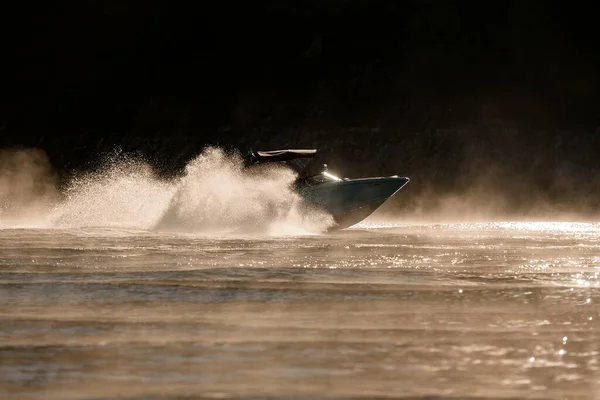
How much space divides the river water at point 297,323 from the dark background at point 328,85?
102 ft

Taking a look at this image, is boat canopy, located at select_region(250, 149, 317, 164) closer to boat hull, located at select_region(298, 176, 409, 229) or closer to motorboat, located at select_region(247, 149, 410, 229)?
motorboat, located at select_region(247, 149, 410, 229)

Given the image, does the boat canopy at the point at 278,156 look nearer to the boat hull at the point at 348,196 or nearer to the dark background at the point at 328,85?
the boat hull at the point at 348,196

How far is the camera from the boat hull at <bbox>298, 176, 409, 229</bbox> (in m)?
27.0

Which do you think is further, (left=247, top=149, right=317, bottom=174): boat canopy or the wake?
(left=247, top=149, right=317, bottom=174): boat canopy

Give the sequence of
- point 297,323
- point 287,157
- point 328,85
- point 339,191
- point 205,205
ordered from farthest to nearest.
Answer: point 328,85
point 205,205
point 287,157
point 339,191
point 297,323

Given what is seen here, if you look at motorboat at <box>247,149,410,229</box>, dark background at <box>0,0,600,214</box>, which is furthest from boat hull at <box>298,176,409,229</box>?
dark background at <box>0,0,600,214</box>

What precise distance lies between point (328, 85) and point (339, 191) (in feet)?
134

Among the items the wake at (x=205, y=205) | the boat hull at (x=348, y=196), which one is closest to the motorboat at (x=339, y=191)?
the boat hull at (x=348, y=196)

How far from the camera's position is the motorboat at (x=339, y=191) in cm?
2702

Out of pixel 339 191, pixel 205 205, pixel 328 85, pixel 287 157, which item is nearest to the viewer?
pixel 339 191

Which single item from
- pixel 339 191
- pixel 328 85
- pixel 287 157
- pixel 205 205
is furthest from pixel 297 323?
pixel 328 85

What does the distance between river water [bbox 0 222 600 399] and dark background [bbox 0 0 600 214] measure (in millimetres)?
30965

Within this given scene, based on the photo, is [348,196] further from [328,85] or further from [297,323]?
[328,85]

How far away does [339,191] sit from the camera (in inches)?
1065
